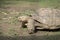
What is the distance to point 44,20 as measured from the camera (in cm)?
377

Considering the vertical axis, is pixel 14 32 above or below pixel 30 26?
below

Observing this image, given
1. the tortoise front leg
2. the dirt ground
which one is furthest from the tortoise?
the dirt ground

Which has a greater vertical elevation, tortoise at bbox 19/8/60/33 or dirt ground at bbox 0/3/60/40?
tortoise at bbox 19/8/60/33

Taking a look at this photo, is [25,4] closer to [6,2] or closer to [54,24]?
[6,2]

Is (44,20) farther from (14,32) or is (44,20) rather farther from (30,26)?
(14,32)

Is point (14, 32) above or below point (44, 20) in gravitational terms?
below

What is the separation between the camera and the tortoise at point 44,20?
3.73 m

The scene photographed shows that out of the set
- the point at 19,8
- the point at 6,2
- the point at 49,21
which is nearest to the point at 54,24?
the point at 49,21

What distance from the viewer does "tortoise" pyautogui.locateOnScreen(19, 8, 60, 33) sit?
3729 millimetres

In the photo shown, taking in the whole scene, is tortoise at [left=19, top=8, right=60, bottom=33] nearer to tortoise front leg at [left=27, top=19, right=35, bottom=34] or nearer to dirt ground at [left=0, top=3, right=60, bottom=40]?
tortoise front leg at [left=27, top=19, right=35, bottom=34]

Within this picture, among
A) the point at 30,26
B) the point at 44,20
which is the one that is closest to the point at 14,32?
the point at 30,26

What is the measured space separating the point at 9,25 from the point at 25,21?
403 mm

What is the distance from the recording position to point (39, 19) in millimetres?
3816

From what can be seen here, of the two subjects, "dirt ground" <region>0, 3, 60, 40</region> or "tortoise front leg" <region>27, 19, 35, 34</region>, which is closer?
"dirt ground" <region>0, 3, 60, 40</region>
